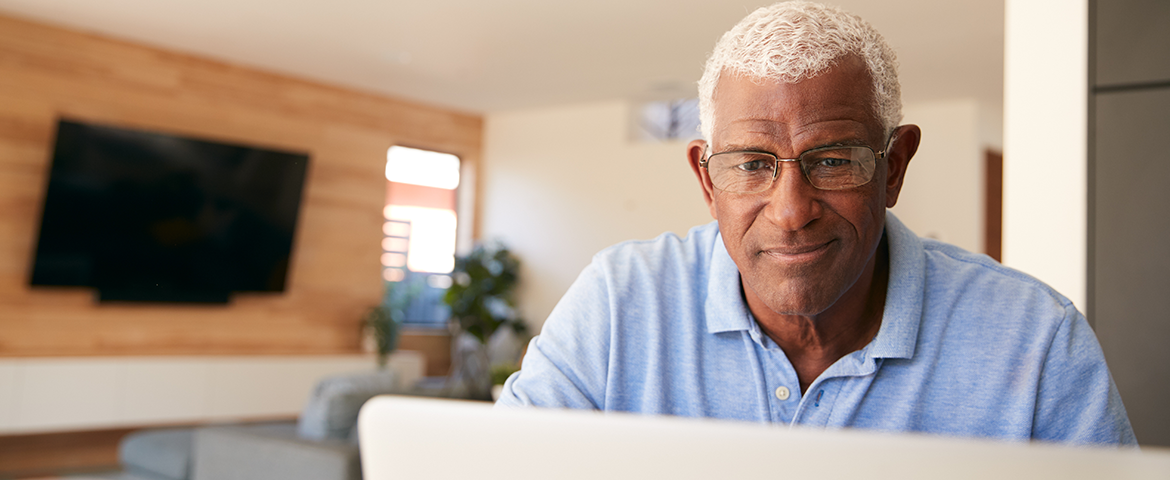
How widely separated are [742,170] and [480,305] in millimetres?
A: 6563

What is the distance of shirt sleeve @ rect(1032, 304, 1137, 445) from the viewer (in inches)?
34.8

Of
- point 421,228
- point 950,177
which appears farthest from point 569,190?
point 950,177

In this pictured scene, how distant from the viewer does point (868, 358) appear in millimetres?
922

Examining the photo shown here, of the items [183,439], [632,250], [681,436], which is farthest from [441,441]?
[183,439]

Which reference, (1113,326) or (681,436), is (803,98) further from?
(1113,326)

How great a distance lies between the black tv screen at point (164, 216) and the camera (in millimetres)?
5488

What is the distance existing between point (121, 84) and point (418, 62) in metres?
1.97

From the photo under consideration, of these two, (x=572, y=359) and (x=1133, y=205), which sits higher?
(x=1133, y=205)

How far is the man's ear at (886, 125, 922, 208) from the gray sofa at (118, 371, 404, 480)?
7.60 feet

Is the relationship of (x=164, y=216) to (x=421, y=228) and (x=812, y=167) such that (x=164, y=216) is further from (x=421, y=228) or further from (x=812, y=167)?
(x=812, y=167)

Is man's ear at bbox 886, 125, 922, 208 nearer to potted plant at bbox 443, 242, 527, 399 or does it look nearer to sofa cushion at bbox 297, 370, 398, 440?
sofa cushion at bbox 297, 370, 398, 440

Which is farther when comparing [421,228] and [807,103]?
[421,228]

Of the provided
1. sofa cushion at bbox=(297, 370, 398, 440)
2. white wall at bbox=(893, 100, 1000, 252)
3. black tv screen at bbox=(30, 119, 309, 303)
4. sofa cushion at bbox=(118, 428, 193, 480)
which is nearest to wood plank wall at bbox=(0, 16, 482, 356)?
black tv screen at bbox=(30, 119, 309, 303)

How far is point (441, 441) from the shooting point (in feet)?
1.38
